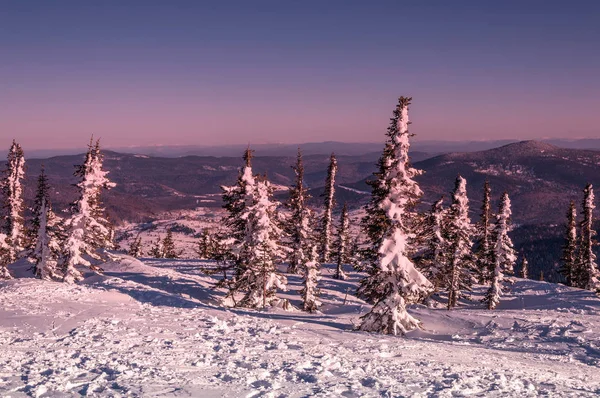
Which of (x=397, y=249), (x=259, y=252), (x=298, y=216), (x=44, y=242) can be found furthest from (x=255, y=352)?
(x=44, y=242)

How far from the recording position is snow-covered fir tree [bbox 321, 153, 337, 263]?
2016 inches

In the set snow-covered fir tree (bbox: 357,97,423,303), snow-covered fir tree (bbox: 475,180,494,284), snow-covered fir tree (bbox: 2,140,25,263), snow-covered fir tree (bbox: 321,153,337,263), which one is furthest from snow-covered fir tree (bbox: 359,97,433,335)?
snow-covered fir tree (bbox: 2,140,25,263)

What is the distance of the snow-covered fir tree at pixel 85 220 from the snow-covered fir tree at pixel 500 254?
36.6m

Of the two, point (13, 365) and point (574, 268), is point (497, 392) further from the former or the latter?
point (574, 268)

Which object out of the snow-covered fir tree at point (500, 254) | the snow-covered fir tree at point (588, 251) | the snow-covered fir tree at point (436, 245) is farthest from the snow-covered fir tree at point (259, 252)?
the snow-covered fir tree at point (588, 251)

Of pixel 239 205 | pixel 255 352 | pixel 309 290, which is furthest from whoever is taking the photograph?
pixel 309 290

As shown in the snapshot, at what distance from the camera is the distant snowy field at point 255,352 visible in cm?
1055

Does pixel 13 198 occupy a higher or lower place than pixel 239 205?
lower

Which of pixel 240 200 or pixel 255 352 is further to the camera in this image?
pixel 240 200

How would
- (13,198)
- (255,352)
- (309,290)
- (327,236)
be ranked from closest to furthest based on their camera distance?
(255,352) → (309,290) → (13,198) → (327,236)

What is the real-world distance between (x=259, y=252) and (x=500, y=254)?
26198 millimetres

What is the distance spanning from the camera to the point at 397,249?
71.5ft

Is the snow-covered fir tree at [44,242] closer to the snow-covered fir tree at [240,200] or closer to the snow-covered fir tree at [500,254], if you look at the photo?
the snow-covered fir tree at [240,200]

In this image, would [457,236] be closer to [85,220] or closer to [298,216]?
[298,216]
